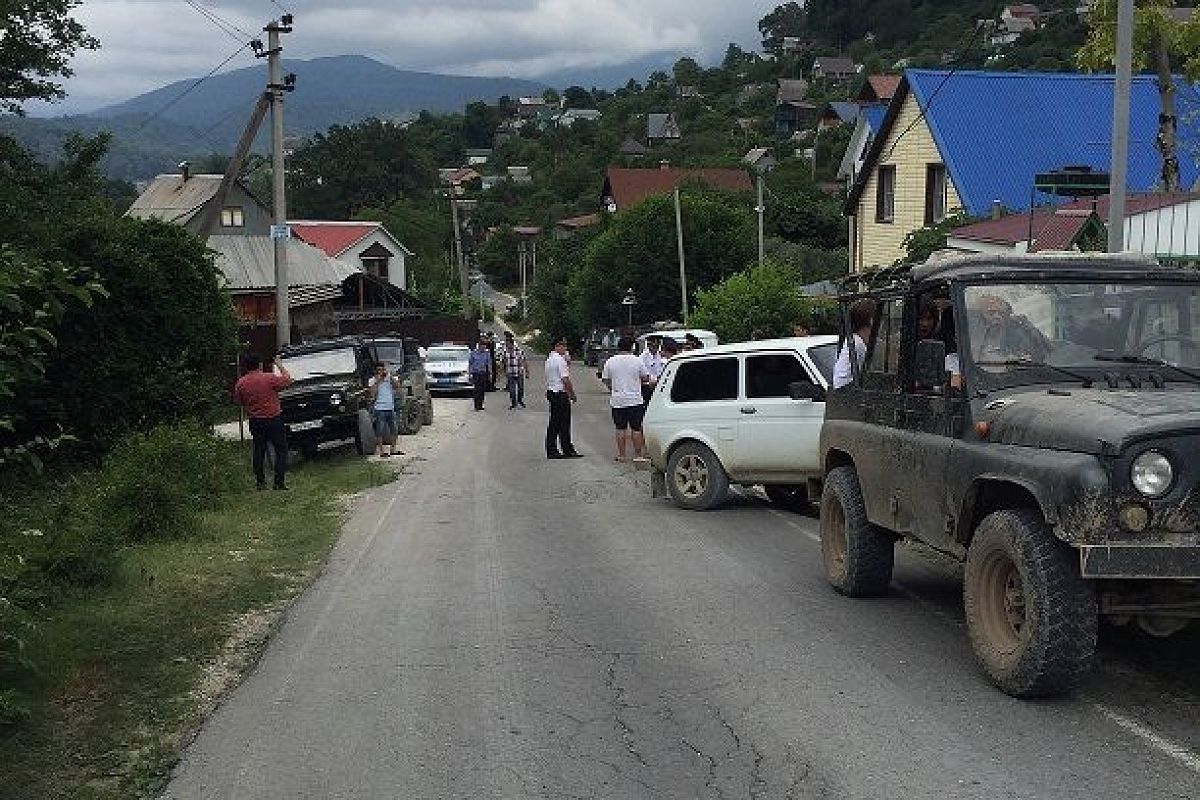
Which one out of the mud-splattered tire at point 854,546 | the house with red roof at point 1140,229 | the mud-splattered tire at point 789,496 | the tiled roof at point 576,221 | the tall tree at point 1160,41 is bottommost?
the mud-splattered tire at point 789,496

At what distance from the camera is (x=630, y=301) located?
55.4 metres

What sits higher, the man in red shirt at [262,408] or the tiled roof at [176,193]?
the tiled roof at [176,193]

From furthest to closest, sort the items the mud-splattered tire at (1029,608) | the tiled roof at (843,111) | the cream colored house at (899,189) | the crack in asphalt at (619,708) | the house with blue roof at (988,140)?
the tiled roof at (843,111), the cream colored house at (899,189), the house with blue roof at (988,140), the mud-splattered tire at (1029,608), the crack in asphalt at (619,708)

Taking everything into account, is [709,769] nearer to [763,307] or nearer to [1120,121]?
[1120,121]

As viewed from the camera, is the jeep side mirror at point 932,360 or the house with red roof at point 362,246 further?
the house with red roof at point 362,246

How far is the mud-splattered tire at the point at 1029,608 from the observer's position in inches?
242

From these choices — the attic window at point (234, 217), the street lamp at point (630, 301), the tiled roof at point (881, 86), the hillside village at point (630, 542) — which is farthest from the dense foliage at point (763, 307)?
the attic window at point (234, 217)

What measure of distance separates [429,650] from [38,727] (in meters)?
2.33

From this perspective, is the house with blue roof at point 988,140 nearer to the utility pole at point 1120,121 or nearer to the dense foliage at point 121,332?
the utility pole at point 1120,121

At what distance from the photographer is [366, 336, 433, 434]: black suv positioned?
25109 mm

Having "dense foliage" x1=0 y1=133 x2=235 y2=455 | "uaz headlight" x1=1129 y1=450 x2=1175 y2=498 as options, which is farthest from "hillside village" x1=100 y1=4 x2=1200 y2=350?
"uaz headlight" x1=1129 y1=450 x2=1175 y2=498

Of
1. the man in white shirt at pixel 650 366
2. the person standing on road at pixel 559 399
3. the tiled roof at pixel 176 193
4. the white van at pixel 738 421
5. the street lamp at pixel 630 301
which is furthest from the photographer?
the street lamp at pixel 630 301

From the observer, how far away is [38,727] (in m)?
6.51

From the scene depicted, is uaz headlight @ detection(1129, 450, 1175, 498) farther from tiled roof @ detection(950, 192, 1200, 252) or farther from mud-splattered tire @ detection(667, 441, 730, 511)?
tiled roof @ detection(950, 192, 1200, 252)
